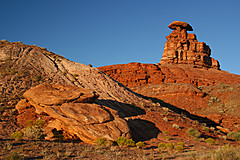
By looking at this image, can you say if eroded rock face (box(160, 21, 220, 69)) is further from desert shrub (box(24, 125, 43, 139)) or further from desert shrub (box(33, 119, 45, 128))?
desert shrub (box(24, 125, 43, 139))

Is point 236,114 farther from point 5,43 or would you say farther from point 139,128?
point 5,43

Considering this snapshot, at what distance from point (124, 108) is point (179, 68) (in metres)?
50.4

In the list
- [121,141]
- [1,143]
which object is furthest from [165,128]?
[1,143]

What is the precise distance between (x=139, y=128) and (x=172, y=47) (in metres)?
64.6

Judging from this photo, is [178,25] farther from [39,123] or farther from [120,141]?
[39,123]

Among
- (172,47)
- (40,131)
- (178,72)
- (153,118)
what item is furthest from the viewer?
(172,47)

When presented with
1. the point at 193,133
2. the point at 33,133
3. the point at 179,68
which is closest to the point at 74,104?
the point at 33,133

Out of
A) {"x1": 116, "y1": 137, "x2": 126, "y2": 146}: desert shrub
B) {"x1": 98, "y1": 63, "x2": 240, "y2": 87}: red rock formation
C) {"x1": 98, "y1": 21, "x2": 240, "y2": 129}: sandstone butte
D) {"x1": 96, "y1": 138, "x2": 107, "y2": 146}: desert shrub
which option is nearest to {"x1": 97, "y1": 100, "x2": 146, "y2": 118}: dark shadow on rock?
{"x1": 116, "y1": 137, "x2": 126, "y2": 146}: desert shrub

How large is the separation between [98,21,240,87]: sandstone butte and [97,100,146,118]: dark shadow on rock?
38.5 m

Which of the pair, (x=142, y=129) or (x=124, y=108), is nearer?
(x=142, y=129)

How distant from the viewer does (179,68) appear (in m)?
68.5

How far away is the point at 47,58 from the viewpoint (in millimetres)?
28734

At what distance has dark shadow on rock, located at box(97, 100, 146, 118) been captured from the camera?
21.4 metres

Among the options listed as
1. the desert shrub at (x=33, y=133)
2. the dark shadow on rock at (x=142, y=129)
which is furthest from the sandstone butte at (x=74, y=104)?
the desert shrub at (x=33, y=133)
